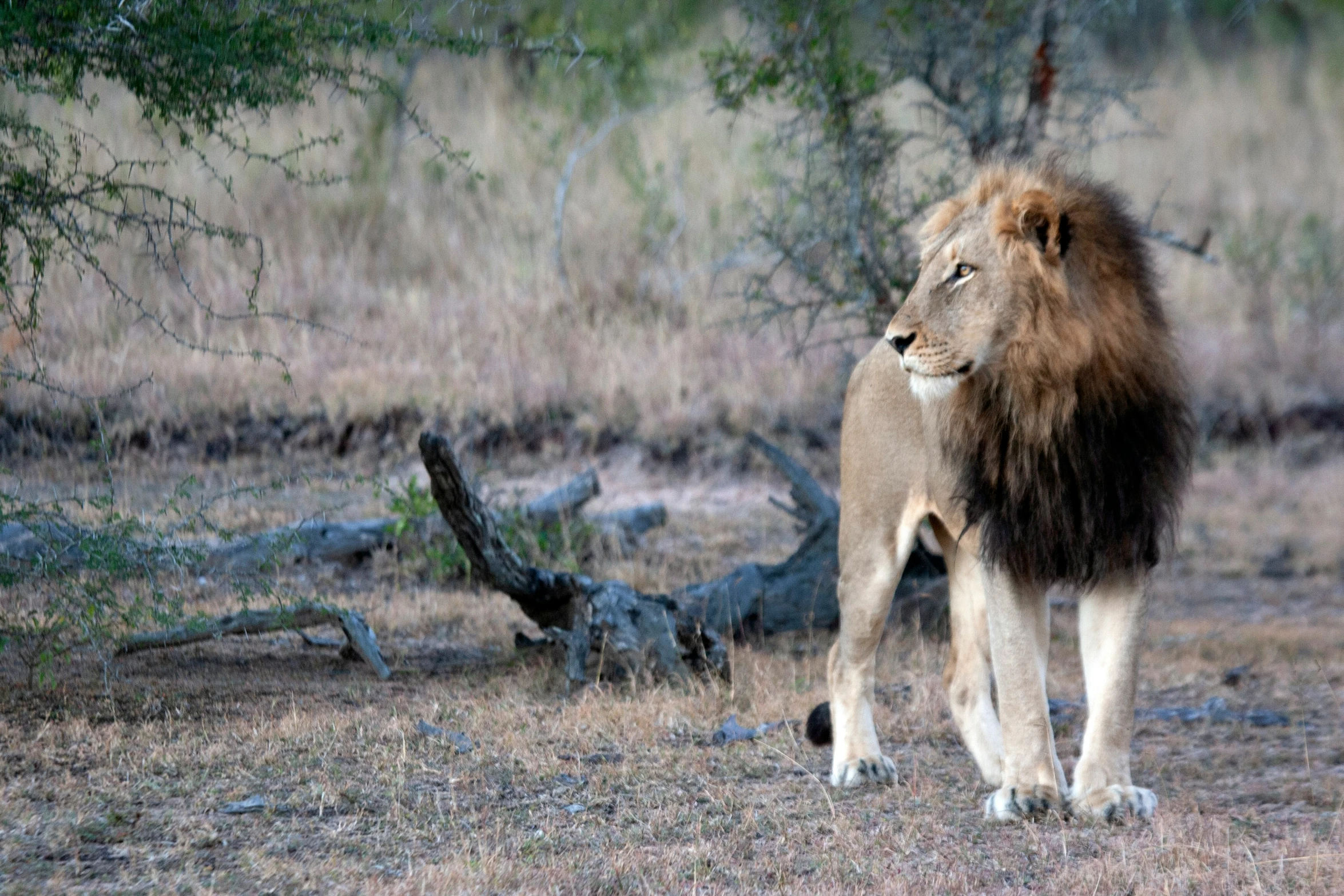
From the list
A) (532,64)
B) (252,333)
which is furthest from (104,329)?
(532,64)

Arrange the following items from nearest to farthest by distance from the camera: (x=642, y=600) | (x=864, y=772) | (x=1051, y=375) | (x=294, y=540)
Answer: (x=1051, y=375), (x=864, y=772), (x=642, y=600), (x=294, y=540)

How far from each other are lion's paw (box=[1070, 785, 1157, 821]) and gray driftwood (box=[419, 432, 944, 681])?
220 cm

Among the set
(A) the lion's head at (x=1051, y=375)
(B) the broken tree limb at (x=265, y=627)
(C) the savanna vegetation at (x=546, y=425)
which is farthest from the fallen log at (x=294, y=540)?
(A) the lion's head at (x=1051, y=375)

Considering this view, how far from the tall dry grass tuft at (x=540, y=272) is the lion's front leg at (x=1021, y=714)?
5.78 meters

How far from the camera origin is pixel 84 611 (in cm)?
487

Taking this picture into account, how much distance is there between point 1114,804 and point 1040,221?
181 cm

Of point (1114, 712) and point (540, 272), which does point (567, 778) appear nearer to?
point (1114, 712)

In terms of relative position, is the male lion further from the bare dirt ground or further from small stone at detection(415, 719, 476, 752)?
small stone at detection(415, 719, 476, 752)

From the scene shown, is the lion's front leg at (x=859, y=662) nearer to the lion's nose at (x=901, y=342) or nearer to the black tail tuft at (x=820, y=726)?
the black tail tuft at (x=820, y=726)

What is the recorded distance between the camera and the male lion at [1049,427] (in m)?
4.07

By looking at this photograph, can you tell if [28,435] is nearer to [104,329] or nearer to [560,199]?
[104,329]

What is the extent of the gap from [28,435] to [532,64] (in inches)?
463

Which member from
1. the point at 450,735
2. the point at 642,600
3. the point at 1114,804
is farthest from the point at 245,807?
the point at 1114,804

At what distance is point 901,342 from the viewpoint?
4.17m
